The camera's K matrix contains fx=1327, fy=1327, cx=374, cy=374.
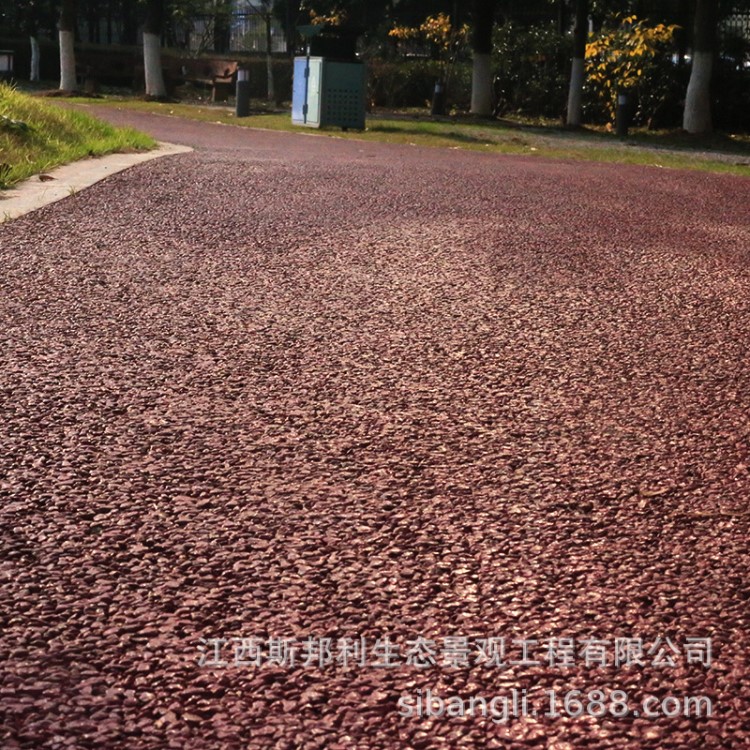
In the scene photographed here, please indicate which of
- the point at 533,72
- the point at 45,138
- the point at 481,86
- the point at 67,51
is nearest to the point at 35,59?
the point at 67,51

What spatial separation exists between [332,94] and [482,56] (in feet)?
22.6

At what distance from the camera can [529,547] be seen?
3.11m

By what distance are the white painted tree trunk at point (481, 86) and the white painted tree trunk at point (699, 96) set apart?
6149 mm

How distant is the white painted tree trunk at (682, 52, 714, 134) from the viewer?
24.5 m

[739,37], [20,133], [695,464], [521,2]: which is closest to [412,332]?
[695,464]

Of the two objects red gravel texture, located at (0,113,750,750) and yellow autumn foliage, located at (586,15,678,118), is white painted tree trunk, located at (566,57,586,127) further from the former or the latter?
red gravel texture, located at (0,113,750,750)

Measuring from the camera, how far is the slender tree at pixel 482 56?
29.7 meters

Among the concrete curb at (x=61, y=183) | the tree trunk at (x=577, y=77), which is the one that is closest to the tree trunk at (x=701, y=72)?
the tree trunk at (x=577, y=77)

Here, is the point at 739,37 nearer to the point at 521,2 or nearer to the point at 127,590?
the point at 521,2

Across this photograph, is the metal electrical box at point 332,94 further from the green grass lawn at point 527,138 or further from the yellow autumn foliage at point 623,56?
the yellow autumn foliage at point 623,56

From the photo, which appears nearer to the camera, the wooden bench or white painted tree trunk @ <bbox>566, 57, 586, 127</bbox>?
white painted tree trunk @ <bbox>566, 57, 586, 127</bbox>

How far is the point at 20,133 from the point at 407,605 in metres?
11.7

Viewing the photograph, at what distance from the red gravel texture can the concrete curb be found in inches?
63.0

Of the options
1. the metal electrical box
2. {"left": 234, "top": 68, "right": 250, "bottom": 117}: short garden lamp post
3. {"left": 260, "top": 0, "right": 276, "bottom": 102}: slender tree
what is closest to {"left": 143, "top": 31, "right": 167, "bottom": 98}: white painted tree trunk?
{"left": 260, "top": 0, "right": 276, "bottom": 102}: slender tree
